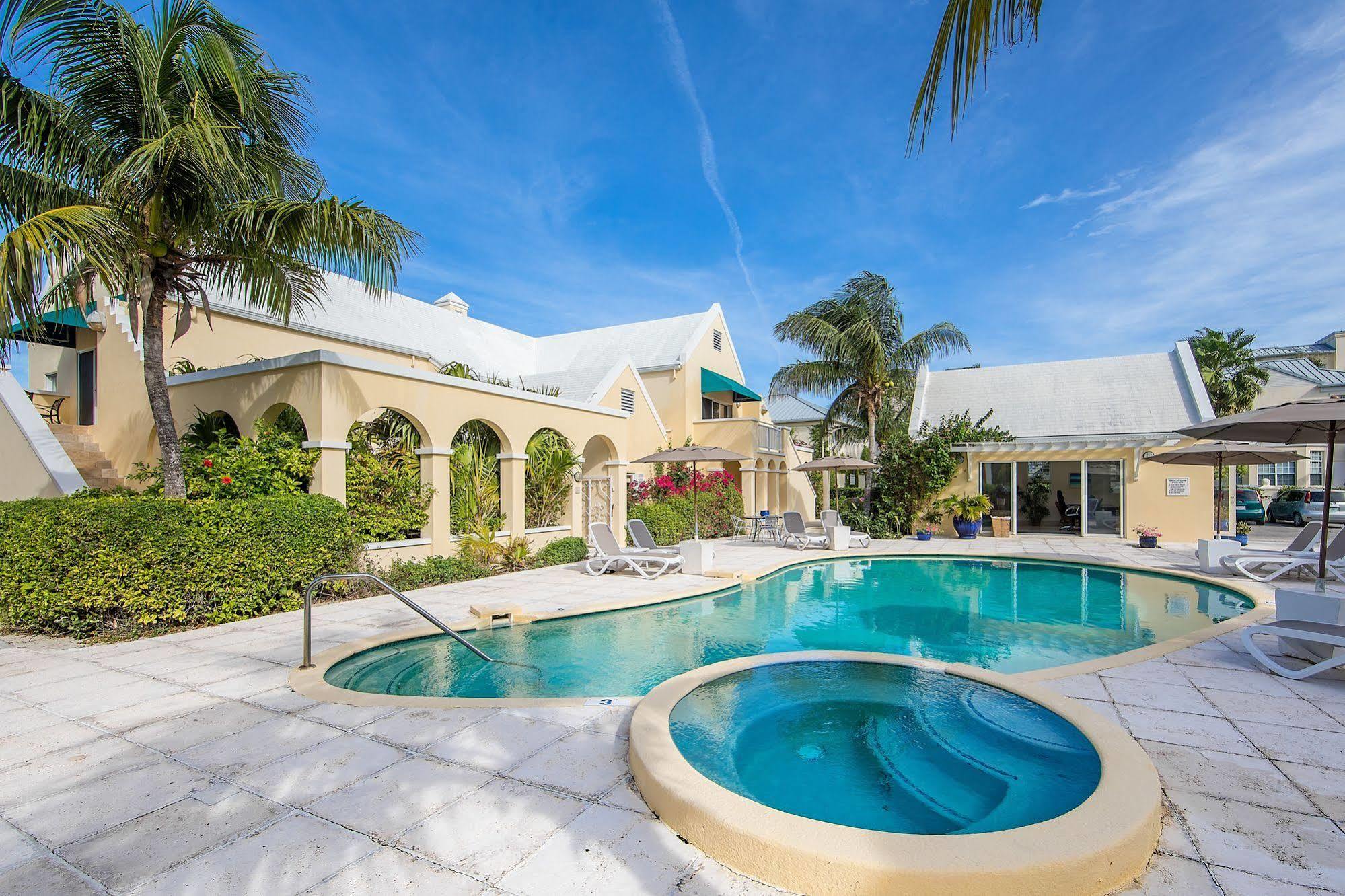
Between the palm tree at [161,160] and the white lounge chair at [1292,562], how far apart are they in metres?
17.5

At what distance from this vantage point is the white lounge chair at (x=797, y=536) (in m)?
19.2

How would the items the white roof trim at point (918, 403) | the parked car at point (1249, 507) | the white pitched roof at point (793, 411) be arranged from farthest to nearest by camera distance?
the white pitched roof at point (793, 411)
the parked car at point (1249, 507)
the white roof trim at point (918, 403)

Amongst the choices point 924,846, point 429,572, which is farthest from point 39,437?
point 924,846

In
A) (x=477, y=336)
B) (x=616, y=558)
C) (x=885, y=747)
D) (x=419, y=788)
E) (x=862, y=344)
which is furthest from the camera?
(x=477, y=336)

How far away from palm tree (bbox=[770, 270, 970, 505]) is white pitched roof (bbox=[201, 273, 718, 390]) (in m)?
4.80

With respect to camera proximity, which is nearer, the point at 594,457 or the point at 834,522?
the point at 834,522

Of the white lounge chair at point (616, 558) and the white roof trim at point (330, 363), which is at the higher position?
the white roof trim at point (330, 363)

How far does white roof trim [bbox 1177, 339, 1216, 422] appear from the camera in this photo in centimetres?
2172

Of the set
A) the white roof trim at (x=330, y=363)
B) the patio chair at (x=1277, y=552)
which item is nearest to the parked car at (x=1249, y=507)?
the patio chair at (x=1277, y=552)

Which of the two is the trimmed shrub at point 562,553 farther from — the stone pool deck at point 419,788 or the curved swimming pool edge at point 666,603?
the stone pool deck at point 419,788

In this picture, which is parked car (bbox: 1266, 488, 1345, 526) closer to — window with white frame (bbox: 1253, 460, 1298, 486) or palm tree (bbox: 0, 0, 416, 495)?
window with white frame (bbox: 1253, 460, 1298, 486)

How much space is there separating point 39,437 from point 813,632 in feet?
48.5

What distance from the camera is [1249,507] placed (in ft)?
97.0

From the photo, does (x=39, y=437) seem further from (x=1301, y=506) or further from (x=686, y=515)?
(x=1301, y=506)
